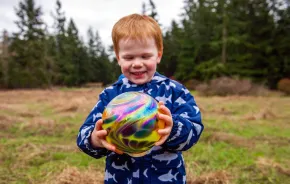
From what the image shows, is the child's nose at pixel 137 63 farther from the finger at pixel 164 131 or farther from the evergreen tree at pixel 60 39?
the evergreen tree at pixel 60 39

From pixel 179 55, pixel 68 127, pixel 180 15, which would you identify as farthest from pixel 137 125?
pixel 180 15

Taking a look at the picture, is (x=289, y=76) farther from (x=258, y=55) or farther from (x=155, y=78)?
(x=155, y=78)

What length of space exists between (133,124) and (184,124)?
0.31 m

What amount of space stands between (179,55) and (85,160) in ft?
114

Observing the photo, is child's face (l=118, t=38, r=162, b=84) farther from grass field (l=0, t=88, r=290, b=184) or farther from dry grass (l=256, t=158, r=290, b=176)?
dry grass (l=256, t=158, r=290, b=176)

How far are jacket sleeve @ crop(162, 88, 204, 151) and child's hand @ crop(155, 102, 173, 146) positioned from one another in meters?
0.05

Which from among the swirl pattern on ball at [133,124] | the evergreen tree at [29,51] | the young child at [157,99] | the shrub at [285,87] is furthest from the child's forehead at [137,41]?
the evergreen tree at [29,51]

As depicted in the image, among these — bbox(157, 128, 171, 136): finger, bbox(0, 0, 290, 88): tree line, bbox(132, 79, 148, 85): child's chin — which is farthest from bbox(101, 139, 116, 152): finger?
bbox(0, 0, 290, 88): tree line

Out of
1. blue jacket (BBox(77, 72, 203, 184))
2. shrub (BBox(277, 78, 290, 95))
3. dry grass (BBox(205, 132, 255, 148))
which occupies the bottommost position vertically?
shrub (BBox(277, 78, 290, 95))

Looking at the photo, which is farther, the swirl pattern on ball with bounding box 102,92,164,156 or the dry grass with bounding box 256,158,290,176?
the dry grass with bounding box 256,158,290,176

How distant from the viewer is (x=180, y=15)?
4381cm

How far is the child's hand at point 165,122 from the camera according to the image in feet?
5.37

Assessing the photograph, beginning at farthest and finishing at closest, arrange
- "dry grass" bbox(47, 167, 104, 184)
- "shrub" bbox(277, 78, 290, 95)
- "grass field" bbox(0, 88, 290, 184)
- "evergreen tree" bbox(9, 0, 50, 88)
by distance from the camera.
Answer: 1. "evergreen tree" bbox(9, 0, 50, 88)
2. "shrub" bbox(277, 78, 290, 95)
3. "grass field" bbox(0, 88, 290, 184)
4. "dry grass" bbox(47, 167, 104, 184)

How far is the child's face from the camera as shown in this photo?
6.00 feet
